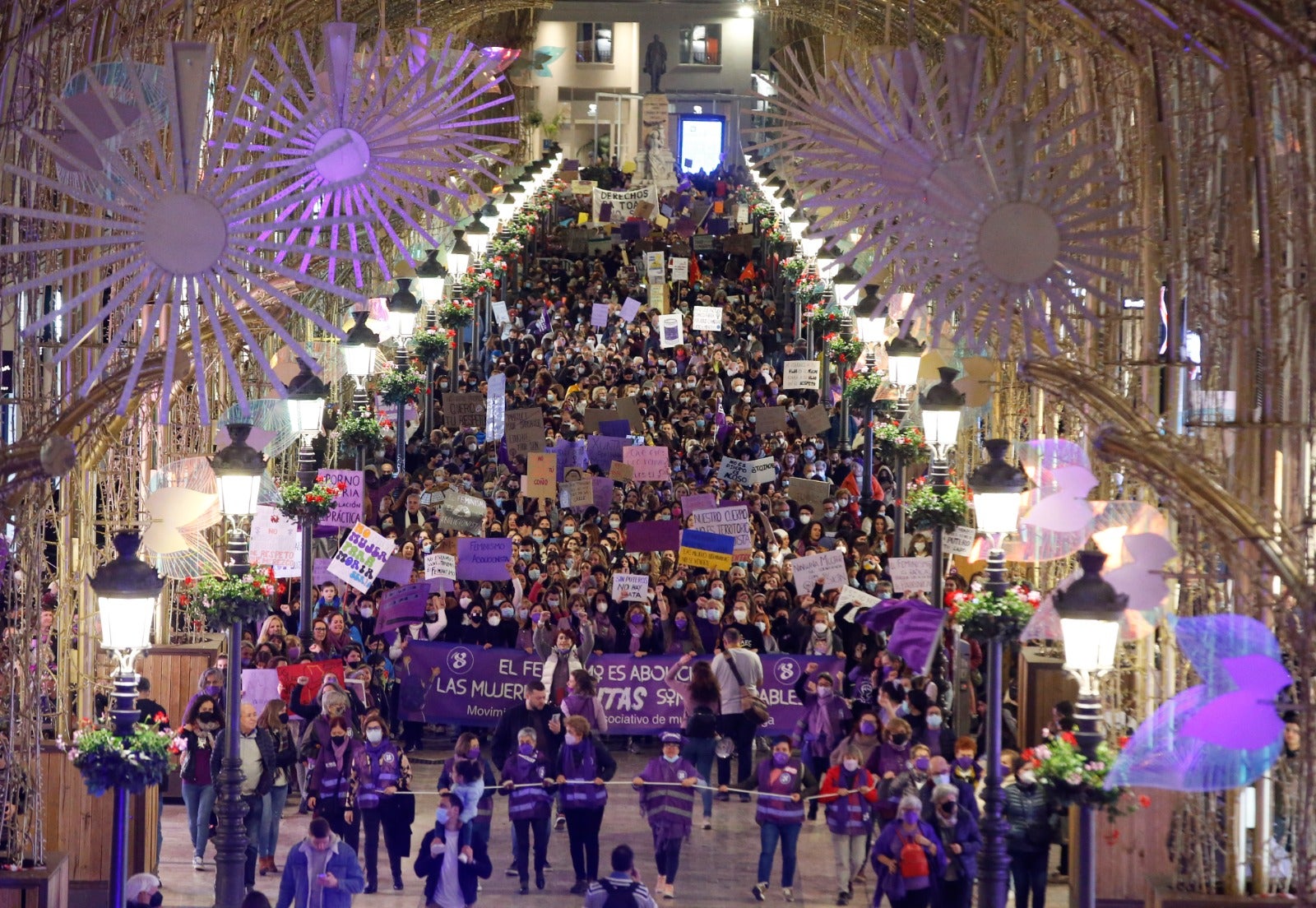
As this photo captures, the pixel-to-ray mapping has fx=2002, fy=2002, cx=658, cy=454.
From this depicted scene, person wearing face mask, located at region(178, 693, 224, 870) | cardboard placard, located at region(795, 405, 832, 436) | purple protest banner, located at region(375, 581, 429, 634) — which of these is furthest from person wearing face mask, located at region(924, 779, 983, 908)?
cardboard placard, located at region(795, 405, 832, 436)

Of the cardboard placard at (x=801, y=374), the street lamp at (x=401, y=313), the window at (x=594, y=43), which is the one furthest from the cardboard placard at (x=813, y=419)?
the window at (x=594, y=43)

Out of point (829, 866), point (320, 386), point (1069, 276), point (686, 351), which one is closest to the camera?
point (1069, 276)

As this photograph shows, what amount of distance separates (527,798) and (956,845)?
12.2 feet

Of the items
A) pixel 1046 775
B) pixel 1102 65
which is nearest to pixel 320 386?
pixel 1102 65

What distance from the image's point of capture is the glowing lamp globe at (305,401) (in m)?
19.4

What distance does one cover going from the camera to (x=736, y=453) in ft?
99.0

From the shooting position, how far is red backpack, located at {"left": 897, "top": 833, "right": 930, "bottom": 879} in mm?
14766

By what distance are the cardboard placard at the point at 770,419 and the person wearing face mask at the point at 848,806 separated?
1438 centimetres

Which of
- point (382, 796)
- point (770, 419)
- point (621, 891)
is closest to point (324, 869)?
point (382, 796)

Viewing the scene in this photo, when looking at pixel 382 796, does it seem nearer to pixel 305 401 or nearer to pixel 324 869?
pixel 324 869

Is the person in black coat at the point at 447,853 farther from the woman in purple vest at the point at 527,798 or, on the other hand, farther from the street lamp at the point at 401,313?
the street lamp at the point at 401,313

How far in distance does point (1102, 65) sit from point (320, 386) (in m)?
8.05

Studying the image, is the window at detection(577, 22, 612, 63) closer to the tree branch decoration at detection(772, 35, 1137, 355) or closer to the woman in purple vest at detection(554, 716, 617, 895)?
the woman in purple vest at detection(554, 716, 617, 895)

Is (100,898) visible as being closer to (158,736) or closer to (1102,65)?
(158,736)
